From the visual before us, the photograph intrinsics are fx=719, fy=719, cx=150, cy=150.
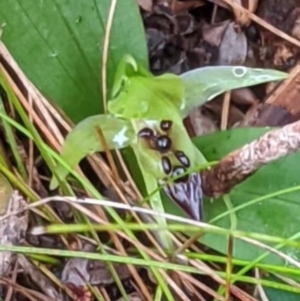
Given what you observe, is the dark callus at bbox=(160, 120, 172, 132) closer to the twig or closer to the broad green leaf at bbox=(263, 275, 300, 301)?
the twig

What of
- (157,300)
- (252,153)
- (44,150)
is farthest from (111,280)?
(252,153)

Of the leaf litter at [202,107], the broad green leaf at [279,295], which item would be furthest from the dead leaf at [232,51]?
the broad green leaf at [279,295]

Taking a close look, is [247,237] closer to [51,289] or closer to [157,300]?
[157,300]

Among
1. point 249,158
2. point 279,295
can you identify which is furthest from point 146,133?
point 279,295

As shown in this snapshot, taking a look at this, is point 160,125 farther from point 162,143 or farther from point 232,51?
point 232,51

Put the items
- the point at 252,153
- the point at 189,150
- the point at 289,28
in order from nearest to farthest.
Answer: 1. the point at 252,153
2. the point at 189,150
3. the point at 289,28

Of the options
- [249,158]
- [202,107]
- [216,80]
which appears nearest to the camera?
[249,158]
